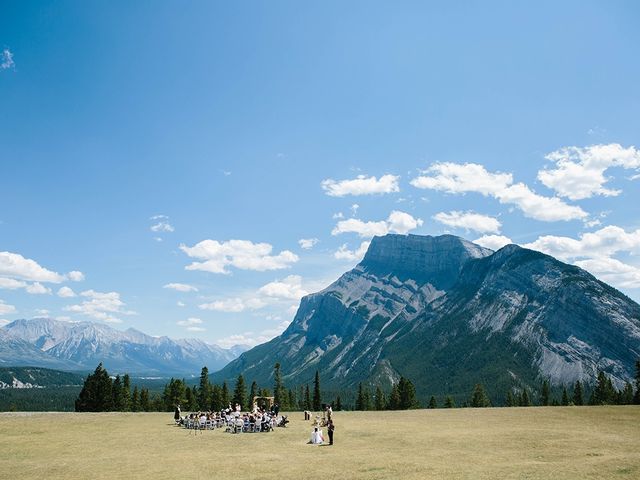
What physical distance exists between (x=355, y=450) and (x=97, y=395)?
95.6 m

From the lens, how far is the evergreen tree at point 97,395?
10972cm

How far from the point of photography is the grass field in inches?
1046

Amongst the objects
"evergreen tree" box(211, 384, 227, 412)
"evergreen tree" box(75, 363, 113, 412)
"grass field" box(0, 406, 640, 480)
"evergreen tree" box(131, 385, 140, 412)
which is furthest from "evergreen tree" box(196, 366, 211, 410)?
"grass field" box(0, 406, 640, 480)

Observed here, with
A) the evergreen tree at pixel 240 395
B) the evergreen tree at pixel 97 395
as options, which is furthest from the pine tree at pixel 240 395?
the evergreen tree at pixel 97 395

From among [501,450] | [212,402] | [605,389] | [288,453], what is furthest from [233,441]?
[605,389]

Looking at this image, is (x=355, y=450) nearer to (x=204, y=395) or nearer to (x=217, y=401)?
(x=217, y=401)

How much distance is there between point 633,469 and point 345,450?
18.8 m

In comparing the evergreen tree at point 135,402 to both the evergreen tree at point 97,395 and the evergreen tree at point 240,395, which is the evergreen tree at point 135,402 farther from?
the evergreen tree at point 240,395

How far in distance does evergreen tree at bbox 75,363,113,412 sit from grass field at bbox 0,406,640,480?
57.2 meters

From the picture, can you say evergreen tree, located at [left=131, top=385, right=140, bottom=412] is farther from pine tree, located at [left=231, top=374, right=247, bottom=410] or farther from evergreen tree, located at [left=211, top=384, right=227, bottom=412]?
pine tree, located at [left=231, top=374, right=247, bottom=410]

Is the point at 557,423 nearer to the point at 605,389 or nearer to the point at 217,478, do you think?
the point at 217,478

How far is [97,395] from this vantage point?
110 m

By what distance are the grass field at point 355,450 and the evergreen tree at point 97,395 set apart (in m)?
57.2

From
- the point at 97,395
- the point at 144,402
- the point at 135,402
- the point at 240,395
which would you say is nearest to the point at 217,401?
the point at 240,395
